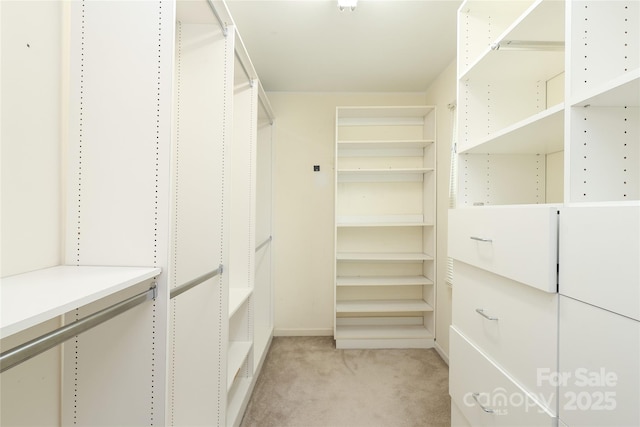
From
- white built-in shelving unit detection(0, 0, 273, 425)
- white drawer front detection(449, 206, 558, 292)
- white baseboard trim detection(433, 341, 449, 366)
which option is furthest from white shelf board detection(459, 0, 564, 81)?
white baseboard trim detection(433, 341, 449, 366)

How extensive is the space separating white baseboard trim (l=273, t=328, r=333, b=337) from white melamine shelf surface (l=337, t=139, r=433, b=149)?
Result: 6.25ft

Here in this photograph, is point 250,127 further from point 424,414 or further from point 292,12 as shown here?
point 424,414

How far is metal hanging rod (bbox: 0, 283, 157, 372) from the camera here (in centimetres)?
50

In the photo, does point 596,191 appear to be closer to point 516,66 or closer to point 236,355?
point 516,66

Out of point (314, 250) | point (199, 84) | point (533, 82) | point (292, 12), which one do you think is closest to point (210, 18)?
point (199, 84)

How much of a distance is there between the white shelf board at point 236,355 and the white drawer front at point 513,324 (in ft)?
4.13

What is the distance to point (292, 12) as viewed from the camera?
1824 mm

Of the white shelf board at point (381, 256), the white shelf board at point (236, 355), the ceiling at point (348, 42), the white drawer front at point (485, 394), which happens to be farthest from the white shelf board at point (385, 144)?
the white shelf board at point (236, 355)

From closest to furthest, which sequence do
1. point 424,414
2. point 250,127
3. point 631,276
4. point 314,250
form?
point 631,276 < point 424,414 < point 250,127 < point 314,250

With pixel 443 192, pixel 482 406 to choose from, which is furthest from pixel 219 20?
pixel 443 192

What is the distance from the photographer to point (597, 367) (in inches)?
27.6

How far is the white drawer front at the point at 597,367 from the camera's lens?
24.9 inches

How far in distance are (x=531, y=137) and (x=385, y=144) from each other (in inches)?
73.1

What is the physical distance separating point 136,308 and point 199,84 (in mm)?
1072
